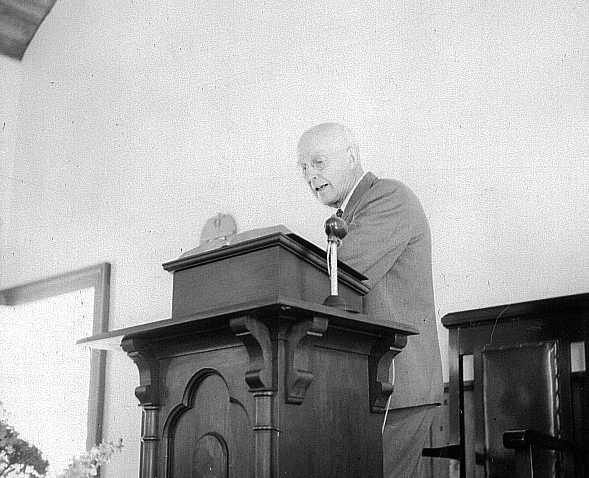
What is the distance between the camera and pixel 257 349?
8.12 ft

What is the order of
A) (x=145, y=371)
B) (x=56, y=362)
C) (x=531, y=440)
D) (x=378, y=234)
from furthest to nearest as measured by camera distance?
(x=56, y=362)
(x=378, y=234)
(x=531, y=440)
(x=145, y=371)

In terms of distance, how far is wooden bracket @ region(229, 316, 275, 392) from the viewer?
2.44 metres

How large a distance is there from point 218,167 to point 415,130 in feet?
5.17

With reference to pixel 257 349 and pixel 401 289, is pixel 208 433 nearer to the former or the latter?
pixel 257 349

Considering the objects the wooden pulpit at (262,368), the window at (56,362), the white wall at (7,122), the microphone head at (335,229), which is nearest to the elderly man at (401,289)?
the wooden pulpit at (262,368)

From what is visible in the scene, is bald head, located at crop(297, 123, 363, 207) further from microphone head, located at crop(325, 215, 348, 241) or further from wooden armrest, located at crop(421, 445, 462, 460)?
wooden armrest, located at crop(421, 445, 462, 460)

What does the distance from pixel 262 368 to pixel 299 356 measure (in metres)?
0.12

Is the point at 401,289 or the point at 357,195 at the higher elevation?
the point at 357,195

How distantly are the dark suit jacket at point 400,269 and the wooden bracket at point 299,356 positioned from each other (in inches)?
26.1

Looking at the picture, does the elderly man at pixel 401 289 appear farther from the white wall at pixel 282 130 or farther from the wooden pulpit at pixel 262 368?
the white wall at pixel 282 130

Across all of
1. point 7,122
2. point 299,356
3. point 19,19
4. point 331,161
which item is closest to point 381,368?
point 299,356

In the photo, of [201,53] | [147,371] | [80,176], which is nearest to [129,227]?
[80,176]

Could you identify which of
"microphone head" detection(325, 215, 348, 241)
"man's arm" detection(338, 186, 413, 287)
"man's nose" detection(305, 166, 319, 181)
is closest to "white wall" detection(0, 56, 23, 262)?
"man's nose" detection(305, 166, 319, 181)

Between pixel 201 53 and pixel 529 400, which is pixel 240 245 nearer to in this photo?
pixel 529 400
